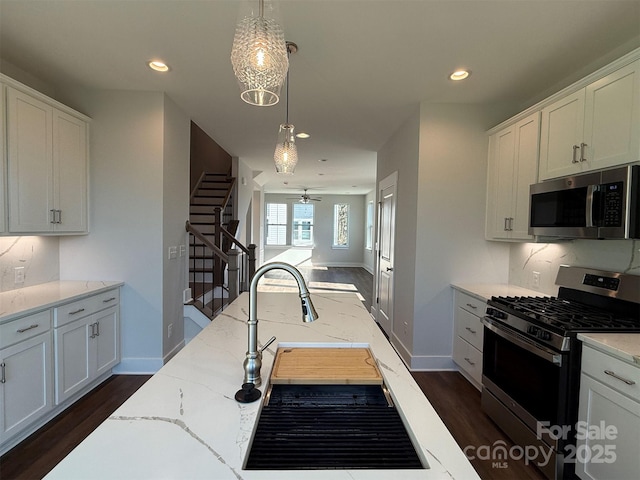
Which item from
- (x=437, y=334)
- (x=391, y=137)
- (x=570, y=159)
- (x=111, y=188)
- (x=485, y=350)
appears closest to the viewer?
Result: (x=570, y=159)

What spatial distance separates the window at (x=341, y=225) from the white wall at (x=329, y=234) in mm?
114

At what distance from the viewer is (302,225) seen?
11766 mm

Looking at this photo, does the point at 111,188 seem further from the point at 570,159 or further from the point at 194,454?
the point at 570,159

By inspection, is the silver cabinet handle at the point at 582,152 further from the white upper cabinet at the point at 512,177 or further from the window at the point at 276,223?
the window at the point at 276,223

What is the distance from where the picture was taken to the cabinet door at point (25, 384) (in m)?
1.92

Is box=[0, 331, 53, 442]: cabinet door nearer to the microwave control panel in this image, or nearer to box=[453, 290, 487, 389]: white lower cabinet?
box=[453, 290, 487, 389]: white lower cabinet

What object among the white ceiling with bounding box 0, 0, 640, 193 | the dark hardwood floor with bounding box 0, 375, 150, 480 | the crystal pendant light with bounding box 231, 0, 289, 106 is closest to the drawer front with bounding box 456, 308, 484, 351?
the white ceiling with bounding box 0, 0, 640, 193

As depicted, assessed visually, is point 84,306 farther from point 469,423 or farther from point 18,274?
point 469,423

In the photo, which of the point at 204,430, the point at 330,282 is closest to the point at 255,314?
the point at 204,430

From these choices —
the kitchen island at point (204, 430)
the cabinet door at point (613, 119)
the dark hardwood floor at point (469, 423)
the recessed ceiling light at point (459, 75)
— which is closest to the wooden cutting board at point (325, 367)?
the kitchen island at point (204, 430)

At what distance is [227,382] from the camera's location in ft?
3.57

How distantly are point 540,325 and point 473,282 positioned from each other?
1411 millimetres

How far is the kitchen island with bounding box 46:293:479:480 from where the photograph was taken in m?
0.70

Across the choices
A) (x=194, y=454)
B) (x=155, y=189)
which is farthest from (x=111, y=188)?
(x=194, y=454)
